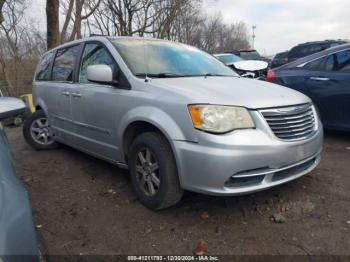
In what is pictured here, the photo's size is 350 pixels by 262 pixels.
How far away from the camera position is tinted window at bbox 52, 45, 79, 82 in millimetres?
4568

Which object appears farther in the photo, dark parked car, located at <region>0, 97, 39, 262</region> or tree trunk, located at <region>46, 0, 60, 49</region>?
tree trunk, located at <region>46, 0, 60, 49</region>

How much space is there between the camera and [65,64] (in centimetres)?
483

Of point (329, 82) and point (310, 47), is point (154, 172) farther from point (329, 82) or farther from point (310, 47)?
point (310, 47)

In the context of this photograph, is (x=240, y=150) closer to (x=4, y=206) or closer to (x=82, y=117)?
(x=4, y=206)

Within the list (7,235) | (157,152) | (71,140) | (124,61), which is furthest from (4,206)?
(71,140)

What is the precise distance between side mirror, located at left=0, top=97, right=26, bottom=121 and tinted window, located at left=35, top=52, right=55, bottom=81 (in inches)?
114

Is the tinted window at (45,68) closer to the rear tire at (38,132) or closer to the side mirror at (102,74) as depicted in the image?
the rear tire at (38,132)

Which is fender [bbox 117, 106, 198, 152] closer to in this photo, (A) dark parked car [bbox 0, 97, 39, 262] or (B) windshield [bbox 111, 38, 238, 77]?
(B) windshield [bbox 111, 38, 238, 77]

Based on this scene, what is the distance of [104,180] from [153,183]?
1172 millimetres

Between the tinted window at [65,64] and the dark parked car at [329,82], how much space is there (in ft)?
10.9

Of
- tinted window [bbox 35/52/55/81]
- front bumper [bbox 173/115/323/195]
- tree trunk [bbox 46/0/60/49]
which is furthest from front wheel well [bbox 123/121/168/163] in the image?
tree trunk [bbox 46/0/60/49]

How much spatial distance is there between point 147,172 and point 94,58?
1.71 m

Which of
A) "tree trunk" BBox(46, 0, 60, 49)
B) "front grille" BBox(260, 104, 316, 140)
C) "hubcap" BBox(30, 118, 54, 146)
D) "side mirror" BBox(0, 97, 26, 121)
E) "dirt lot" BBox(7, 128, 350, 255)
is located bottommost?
"dirt lot" BBox(7, 128, 350, 255)

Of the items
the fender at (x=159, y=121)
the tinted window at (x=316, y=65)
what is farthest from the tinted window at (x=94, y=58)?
the tinted window at (x=316, y=65)
